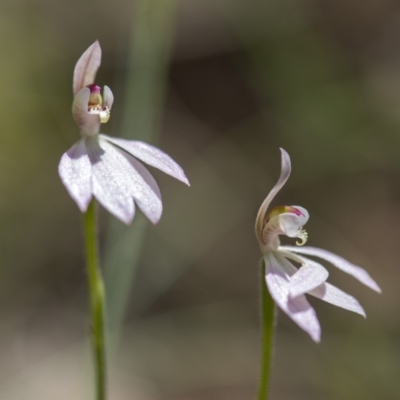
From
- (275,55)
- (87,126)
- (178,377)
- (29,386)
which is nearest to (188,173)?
(275,55)

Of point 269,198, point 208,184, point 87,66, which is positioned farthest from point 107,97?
point 208,184

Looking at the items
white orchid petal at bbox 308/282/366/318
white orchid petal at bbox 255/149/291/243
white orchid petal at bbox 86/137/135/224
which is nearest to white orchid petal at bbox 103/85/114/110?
white orchid petal at bbox 86/137/135/224

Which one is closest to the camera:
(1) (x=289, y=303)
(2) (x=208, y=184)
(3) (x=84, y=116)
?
(1) (x=289, y=303)

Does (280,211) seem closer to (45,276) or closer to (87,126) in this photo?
(87,126)

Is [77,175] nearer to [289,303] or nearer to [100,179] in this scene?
[100,179]

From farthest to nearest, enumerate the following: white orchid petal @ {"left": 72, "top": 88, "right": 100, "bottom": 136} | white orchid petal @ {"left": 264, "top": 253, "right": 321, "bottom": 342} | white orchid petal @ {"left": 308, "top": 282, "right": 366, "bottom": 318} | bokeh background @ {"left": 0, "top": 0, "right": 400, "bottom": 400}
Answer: bokeh background @ {"left": 0, "top": 0, "right": 400, "bottom": 400} → white orchid petal @ {"left": 72, "top": 88, "right": 100, "bottom": 136} → white orchid petal @ {"left": 308, "top": 282, "right": 366, "bottom": 318} → white orchid petal @ {"left": 264, "top": 253, "right": 321, "bottom": 342}

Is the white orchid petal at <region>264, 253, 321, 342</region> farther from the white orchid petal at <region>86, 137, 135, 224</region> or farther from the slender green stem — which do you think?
the white orchid petal at <region>86, 137, 135, 224</region>
